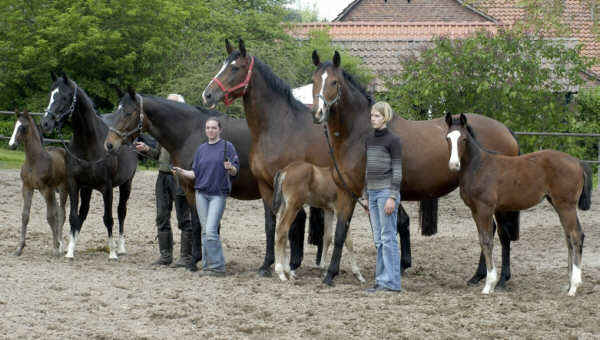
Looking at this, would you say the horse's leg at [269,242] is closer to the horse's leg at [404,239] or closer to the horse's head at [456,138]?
the horse's leg at [404,239]

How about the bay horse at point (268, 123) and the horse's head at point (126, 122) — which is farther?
the horse's head at point (126, 122)

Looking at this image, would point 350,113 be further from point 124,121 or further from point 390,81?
point 390,81

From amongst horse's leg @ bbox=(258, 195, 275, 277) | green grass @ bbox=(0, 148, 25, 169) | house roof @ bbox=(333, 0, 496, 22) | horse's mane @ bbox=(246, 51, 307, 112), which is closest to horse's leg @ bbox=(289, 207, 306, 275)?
horse's leg @ bbox=(258, 195, 275, 277)

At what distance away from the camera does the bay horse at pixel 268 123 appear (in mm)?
8367

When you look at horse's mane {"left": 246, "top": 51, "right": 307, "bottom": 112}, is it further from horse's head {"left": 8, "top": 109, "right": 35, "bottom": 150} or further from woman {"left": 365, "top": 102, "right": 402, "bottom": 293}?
horse's head {"left": 8, "top": 109, "right": 35, "bottom": 150}

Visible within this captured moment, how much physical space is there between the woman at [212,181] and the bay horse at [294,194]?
0.61 meters

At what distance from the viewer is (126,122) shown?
873 centimetres

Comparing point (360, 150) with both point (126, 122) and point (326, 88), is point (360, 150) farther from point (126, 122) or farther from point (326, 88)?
point (126, 122)

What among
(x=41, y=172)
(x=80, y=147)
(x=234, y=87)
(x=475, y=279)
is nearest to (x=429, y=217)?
(x=475, y=279)

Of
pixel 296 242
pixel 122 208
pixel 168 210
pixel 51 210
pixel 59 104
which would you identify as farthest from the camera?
pixel 122 208

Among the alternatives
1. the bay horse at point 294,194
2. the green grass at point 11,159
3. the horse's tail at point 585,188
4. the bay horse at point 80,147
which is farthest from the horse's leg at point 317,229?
the green grass at point 11,159

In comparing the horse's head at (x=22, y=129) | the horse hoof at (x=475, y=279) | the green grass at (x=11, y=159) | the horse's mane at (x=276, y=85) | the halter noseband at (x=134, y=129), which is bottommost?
the green grass at (x=11, y=159)

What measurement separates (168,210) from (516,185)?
4438mm

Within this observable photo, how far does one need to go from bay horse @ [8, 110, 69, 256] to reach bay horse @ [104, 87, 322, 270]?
5.38 ft
